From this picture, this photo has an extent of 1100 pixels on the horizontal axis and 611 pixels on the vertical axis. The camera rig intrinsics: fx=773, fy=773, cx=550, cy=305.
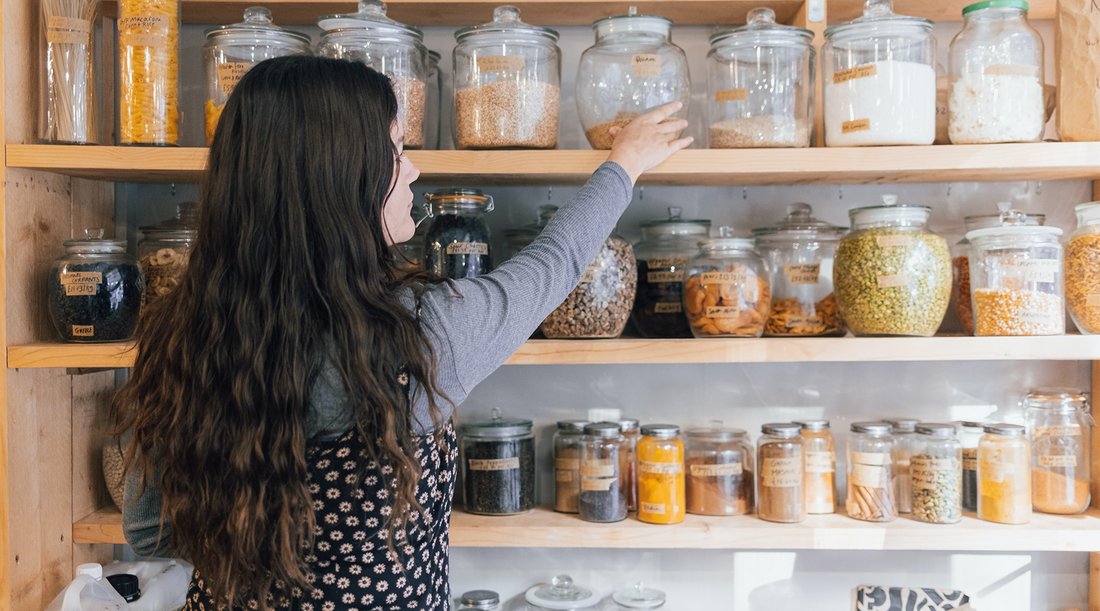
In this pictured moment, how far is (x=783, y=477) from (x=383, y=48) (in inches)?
37.6

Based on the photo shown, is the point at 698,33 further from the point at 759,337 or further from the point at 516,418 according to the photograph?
the point at 516,418

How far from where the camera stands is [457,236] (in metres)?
1.25

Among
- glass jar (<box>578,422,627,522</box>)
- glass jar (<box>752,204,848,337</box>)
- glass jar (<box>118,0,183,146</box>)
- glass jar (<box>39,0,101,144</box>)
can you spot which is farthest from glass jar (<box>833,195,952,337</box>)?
glass jar (<box>39,0,101,144</box>)

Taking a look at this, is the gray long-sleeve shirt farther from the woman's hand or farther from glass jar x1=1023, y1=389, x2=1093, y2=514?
glass jar x1=1023, y1=389, x2=1093, y2=514

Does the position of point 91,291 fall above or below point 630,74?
below

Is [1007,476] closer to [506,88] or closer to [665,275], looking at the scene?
[665,275]

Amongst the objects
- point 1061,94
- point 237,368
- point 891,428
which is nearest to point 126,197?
point 237,368

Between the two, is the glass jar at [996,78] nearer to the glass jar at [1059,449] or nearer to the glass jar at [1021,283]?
the glass jar at [1021,283]

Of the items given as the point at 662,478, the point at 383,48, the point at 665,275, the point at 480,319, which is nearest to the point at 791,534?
the point at 662,478

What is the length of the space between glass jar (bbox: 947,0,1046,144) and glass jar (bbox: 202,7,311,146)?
1054 millimetres

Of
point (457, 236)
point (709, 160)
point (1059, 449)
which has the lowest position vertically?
point (1059, 449)

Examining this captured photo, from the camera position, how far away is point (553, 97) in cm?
124

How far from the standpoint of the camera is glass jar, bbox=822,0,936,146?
116 cm

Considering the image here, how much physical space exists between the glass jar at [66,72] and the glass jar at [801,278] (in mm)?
1134
